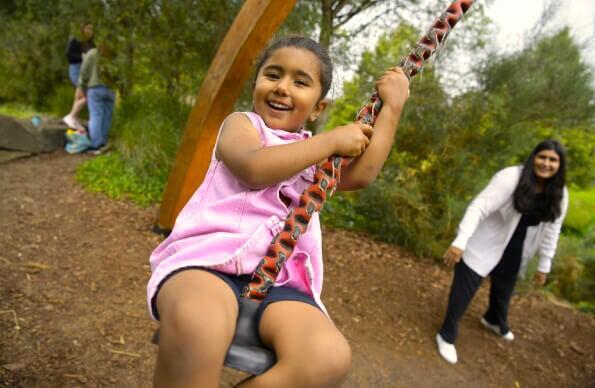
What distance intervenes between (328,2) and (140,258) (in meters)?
5.48

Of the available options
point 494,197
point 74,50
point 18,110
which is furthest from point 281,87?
point 18,110

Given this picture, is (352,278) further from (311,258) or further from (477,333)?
(311,258)

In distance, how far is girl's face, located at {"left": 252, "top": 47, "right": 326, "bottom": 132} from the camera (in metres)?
1.51

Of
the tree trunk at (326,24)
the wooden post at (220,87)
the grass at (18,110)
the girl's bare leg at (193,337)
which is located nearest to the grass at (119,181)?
the wooden post at (220,87)

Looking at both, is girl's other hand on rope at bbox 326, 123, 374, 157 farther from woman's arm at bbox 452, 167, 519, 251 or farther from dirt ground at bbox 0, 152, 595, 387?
woman's arm at bbox 452, 167, 519, 251

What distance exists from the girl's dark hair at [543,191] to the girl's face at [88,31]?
20.0 ft

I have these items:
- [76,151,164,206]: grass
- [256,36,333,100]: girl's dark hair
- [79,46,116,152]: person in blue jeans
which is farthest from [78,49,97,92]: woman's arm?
[256,36,333,100]: girl's dark hair

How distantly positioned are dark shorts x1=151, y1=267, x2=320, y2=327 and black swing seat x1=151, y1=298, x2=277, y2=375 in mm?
23

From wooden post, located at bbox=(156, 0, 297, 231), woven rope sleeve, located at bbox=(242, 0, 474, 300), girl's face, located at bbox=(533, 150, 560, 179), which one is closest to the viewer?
woven rope sleeve, located at bbox=(242, 0, 474, 300)

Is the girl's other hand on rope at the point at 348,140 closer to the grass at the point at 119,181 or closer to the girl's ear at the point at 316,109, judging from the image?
the girl's ear at the point at 316,109

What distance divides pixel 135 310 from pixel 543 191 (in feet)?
10.9

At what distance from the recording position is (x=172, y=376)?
109 cm

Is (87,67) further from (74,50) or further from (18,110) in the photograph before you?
(18,110)

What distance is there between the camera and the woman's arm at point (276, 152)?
1310mm
